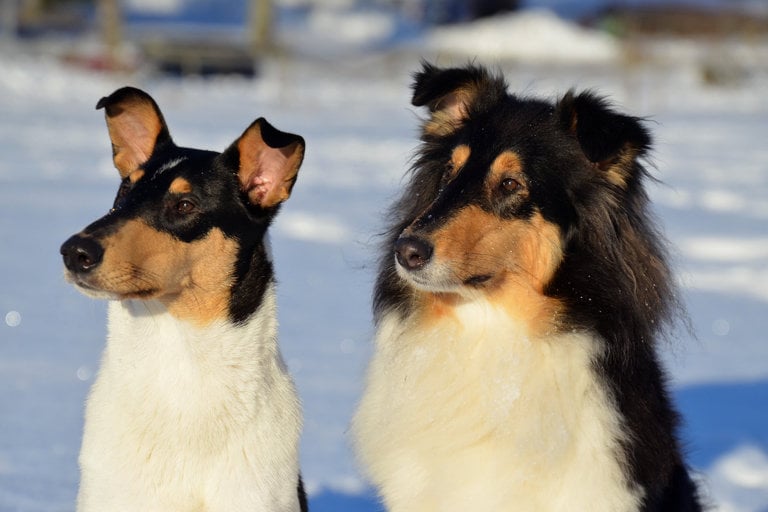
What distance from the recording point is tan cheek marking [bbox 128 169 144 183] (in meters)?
3.92

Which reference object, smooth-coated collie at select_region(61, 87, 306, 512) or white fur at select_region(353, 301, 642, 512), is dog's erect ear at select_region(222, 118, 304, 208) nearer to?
smooth-coated collie at select_region(61, 87, 306, 512)

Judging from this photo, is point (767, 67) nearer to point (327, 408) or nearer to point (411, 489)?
point (327, 408)

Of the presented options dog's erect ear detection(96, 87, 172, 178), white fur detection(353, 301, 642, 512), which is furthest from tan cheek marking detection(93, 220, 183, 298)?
white fur detection(353, 301, 642, 512)

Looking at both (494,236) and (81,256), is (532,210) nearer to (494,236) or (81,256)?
(494,236)

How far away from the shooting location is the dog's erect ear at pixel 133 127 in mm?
4000

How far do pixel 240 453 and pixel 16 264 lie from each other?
7.20m

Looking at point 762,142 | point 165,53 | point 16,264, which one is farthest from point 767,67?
point 16,264

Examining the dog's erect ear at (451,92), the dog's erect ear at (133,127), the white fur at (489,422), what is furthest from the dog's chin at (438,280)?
the dog's erect ear at (133,127)

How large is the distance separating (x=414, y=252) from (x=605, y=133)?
2.71ft

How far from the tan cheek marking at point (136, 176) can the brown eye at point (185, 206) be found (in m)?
0.24

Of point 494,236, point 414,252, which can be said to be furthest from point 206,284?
point 494,236

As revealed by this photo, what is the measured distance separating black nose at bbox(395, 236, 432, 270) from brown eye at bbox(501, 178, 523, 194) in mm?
435

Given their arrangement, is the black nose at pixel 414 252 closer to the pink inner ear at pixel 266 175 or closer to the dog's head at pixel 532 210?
the dog's head at pixel 532 210

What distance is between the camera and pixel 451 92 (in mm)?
4270
